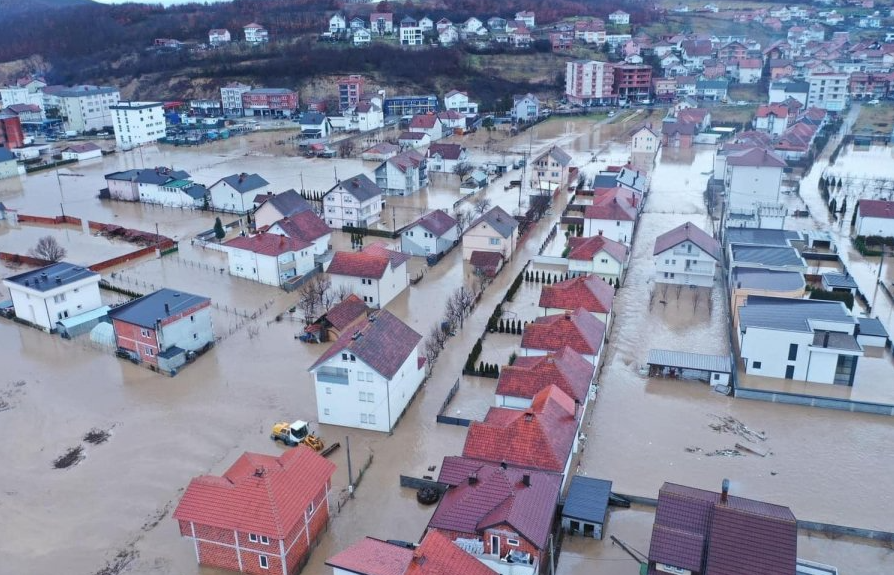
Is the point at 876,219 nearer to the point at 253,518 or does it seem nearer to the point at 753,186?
the point at 753,186

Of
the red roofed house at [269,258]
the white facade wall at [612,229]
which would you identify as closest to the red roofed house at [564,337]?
the white facade wall at [612,229]

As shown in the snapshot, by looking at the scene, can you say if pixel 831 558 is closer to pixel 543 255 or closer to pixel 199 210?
pixel 543 255

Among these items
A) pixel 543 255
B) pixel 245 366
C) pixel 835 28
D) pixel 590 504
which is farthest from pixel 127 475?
pixel 835 28

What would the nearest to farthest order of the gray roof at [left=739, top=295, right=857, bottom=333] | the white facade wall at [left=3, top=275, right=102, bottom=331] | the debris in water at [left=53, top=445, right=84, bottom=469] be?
the debris in water at [left=53, top=445, right=84, bottom=469] → the gray roof at [left=739, top=295, right=857, bottom=333] → the white facade wall at [left=3, top=275, right=102, bottom=331]

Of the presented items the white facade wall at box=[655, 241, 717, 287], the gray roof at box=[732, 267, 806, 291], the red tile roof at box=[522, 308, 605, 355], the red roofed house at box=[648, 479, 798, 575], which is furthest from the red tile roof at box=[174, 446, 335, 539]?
the white facade wall at box=[655, 241, 717, 287]

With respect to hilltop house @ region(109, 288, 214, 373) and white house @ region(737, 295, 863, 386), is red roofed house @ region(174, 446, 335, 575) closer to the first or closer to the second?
hilltop house @ region(109, 288, 214, 373)

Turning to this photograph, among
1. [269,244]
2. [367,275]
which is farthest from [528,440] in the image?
[269,244]
